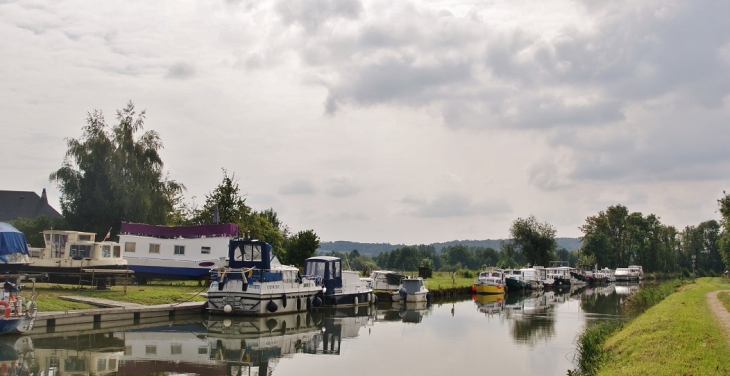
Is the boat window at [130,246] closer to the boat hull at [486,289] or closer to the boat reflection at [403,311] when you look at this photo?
the boat reflection at [403,311]

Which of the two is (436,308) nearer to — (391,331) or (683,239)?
(391,331)

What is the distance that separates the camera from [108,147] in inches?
1941

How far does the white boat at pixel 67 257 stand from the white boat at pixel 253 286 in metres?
5.91

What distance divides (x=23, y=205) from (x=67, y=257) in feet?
175

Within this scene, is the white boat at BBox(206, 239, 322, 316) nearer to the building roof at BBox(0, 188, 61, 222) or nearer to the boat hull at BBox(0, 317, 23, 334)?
the boat hull at BBox(0, 317, 23, 334)

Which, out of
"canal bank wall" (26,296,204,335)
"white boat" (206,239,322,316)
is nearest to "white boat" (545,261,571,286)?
"white boat" (206,239,322,316)

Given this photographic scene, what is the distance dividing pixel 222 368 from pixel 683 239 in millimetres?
130358

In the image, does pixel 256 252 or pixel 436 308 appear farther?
pixel 436 308

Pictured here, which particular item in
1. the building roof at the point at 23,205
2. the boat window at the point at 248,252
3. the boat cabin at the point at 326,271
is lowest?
the boat cabin at the point at 326,271

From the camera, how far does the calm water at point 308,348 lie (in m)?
20.1

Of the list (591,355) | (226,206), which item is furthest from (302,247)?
(591,355)

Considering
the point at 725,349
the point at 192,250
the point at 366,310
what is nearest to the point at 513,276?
the point at 366,310

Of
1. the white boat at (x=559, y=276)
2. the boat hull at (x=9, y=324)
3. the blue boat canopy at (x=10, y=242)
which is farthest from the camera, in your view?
the white boat at (x=559, y=276)

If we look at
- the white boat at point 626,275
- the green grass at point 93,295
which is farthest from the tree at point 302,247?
the white boat at point 626,275
